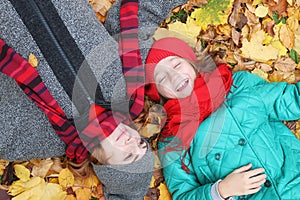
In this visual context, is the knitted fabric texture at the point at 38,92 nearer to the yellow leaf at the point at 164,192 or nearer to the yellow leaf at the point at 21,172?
the yellow leaf at the point at 21,172

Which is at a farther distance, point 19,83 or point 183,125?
point 183,125

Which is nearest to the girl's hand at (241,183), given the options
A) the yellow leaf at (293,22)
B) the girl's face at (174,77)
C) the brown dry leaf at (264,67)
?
the girl's face at (174,77)

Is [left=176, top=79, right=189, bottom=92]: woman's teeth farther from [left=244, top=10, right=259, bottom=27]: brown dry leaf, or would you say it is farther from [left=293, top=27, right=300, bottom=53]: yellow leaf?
[left=293, top=27, right=300, bottom=53]: yellow leaf

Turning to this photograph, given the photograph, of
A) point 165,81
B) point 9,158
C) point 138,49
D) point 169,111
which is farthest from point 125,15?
point 9,158

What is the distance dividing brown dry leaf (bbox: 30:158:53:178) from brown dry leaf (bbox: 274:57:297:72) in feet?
3.93

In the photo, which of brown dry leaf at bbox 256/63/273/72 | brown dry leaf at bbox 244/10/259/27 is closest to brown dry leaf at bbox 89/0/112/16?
brown dry leaf at bbox 244/10/259/27

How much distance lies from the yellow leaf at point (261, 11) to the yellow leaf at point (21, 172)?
1331 millimetres

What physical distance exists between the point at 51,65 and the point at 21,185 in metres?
0.59

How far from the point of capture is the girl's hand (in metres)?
1.90

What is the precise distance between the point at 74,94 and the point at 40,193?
20.6 inches

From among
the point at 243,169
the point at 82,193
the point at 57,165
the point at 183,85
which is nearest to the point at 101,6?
the point at 183,85

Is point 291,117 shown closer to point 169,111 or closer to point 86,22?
point 169,111

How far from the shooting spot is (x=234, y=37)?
2180 millimetres

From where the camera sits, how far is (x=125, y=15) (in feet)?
6.34
